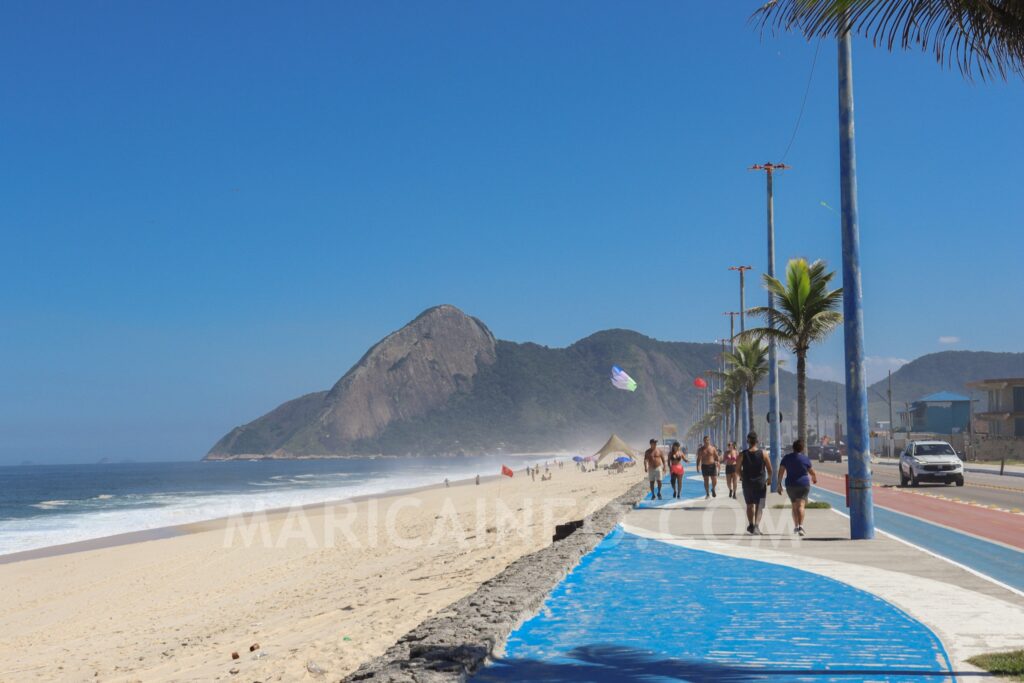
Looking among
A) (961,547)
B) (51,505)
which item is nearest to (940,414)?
(51,505)

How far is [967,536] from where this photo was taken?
51.8 ft

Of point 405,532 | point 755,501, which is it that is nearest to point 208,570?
point 405,532

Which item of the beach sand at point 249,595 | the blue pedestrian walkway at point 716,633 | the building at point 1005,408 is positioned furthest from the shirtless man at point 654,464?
the building at point 1005,408

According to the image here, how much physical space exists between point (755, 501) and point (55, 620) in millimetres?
12811

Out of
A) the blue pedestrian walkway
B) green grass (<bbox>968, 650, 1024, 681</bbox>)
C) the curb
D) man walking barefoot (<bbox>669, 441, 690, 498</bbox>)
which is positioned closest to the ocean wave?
man walking barefoot (<bbox>669, 441, 690, 498</bbox>)

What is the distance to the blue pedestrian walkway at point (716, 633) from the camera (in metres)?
6.57

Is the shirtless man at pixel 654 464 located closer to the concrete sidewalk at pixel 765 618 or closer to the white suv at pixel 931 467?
the white suv at pixel 931 467

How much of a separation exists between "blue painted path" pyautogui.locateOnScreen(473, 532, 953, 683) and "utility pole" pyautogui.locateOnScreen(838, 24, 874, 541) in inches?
147

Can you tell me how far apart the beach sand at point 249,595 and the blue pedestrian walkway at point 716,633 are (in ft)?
6.61

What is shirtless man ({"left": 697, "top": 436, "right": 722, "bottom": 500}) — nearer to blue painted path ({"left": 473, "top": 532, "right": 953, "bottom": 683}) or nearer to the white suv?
the white suv

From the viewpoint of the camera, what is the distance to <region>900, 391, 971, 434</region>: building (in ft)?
379

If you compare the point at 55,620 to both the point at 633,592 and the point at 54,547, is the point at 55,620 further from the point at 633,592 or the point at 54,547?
the point at 54,547

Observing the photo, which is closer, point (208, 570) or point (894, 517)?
point (894, 517)

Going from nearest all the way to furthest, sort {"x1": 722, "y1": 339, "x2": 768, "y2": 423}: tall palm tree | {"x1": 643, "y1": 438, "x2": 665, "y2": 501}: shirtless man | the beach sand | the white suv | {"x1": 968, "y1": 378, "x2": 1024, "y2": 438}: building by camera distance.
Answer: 1. the beach sand
2. {"x1": 643, "y1": 438, "x2": 665, "y2": 501}: shirtless man
3. the white suv
4. {"x1": 722, "y1": 339, "x2": 768, "y2": 423}: tall palm tree
5. {"x1": 968, "y1": 378, "x2": 1024, "y2": 438}: building
